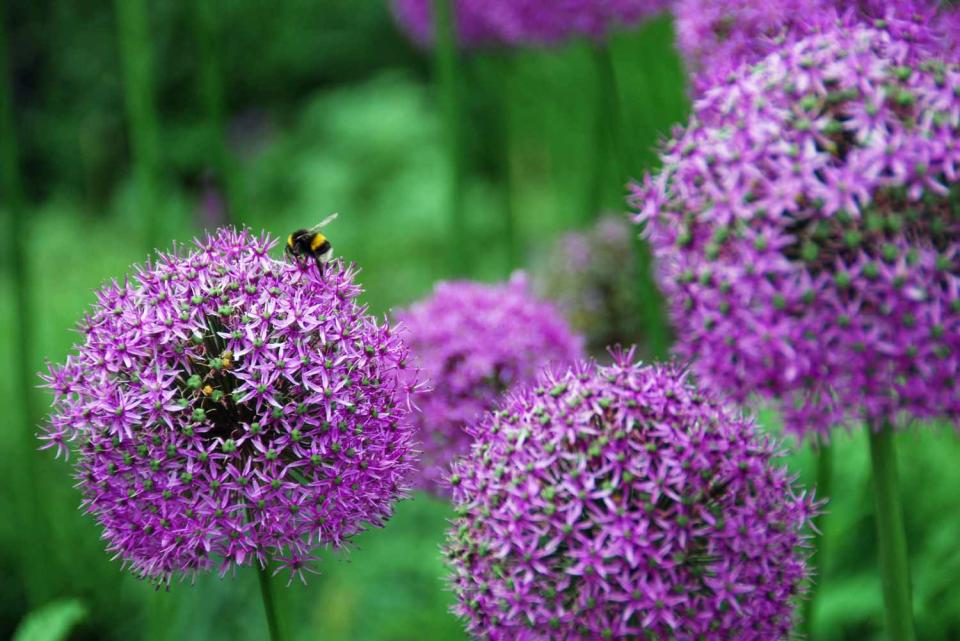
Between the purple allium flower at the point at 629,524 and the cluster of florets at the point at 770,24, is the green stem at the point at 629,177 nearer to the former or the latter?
the cluster of florets at the point at 770,24

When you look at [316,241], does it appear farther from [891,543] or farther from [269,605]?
[891,543]

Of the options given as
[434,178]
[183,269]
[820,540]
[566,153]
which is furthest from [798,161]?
[434,178]

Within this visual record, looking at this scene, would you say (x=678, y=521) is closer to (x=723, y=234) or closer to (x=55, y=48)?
(x=723, y=234)

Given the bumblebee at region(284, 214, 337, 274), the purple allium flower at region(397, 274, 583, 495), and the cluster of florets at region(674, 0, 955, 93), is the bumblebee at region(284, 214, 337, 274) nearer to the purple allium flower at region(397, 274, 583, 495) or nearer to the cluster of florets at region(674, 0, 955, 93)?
the purple allium flower at region(397, 274, 583, 495)

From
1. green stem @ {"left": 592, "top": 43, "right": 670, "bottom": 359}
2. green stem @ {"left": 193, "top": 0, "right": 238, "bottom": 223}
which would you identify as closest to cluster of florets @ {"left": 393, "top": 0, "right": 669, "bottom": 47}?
green stem @ {"left": 592, "top": 43, "right": 670, "bottom": 359}

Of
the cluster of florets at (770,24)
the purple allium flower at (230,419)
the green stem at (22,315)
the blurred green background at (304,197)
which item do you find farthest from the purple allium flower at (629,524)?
the green stem at (22,315)

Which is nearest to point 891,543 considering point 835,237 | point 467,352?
point 835,237
